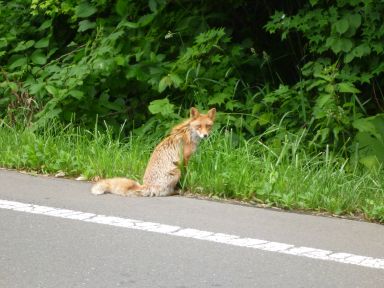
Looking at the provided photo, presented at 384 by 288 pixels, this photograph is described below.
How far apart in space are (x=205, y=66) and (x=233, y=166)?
261 cm

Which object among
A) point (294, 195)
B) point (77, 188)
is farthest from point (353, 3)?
point (77, 188)

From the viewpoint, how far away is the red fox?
24.9 ft

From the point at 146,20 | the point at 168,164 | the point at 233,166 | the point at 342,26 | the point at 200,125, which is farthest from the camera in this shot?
the point at 146,20

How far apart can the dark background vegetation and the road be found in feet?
7.51

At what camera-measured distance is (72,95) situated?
33.1ft

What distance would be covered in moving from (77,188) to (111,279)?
2666mm

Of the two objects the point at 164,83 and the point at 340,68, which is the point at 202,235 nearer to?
the point at 164,83

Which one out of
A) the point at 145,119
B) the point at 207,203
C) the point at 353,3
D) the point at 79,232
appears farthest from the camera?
the point at 145,119

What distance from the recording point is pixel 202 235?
20.6ft

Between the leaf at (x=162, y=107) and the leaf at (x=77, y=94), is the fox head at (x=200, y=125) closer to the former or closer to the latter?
the leaf at (x=162, y=107)

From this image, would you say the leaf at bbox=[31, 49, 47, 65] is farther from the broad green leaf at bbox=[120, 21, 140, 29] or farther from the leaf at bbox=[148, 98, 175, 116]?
the leaf at bbox=[148, 98, 175, 116]

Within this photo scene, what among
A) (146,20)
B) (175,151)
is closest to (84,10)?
(146,20)

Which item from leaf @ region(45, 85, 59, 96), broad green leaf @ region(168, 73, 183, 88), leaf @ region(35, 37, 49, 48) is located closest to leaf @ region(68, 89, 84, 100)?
leaf @ region(45, 85, 59, 96)

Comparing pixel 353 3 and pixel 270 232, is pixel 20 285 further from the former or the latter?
pixel 353 3
